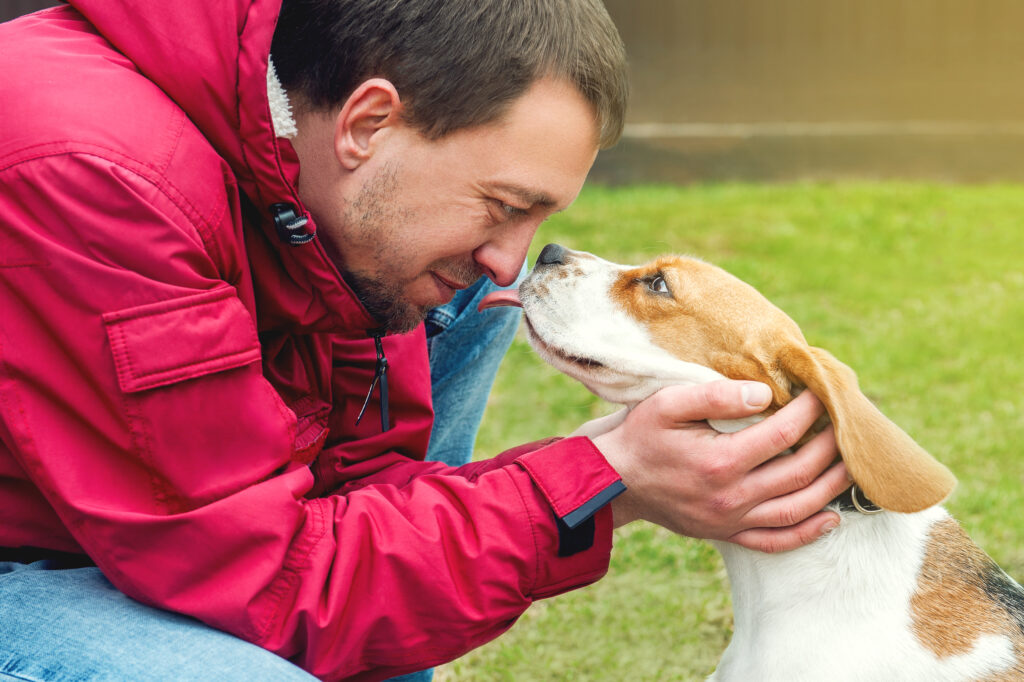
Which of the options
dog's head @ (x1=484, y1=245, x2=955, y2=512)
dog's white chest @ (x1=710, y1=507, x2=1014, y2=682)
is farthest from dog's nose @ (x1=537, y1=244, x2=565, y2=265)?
dog's white chest @ (x1=710, y1=507, x2=1014, y2=682)

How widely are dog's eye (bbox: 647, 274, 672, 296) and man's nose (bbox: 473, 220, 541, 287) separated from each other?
→ 1.45 feet

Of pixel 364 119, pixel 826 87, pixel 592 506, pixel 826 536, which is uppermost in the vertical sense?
pixel 364 119

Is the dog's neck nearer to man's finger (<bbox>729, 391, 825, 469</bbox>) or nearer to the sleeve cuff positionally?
man's finger (<bbox>729, 391, 825, 469</bbox>)

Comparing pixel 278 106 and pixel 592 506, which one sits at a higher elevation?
pixel 278 106

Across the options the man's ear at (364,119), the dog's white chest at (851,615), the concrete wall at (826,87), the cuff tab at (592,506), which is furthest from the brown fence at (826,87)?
the cuff tab at (592,506)

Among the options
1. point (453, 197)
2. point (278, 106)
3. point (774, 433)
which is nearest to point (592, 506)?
point (774, 433)

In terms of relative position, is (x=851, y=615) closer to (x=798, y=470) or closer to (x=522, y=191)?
(x=798, y=470)

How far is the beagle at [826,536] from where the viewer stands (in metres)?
2.49

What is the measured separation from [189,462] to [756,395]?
136cm

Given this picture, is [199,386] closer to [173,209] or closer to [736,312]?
[173,209]

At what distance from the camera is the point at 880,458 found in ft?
7.91

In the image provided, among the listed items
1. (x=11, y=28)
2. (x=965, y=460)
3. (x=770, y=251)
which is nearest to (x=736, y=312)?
(x=11, y=28)

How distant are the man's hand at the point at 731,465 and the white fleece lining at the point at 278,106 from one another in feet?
3.70

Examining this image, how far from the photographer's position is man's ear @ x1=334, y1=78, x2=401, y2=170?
245cm
